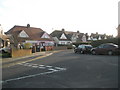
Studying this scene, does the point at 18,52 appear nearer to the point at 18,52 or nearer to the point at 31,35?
the point at 18,52

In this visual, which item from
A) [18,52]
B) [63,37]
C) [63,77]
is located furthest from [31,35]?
[63,77]

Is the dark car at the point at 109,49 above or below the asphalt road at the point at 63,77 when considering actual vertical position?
above

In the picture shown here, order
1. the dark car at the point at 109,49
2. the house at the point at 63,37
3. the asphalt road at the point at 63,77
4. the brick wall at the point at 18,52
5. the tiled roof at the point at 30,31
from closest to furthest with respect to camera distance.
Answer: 1. the asphalt road at the point at 63,77
2. the dark car at the point at 109,49
3. the brick wall at the point at 18,52
4. the tiled roof at the point at 30,31
5. the house at the point at 63,37

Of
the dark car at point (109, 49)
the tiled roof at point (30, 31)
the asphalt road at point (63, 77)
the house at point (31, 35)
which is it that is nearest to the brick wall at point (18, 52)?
the asphalt road at point (63, 77)

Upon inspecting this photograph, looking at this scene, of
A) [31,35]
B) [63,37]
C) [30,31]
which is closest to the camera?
[31,35]

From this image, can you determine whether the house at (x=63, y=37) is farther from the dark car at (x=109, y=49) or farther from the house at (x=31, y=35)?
the dark car at (x=109, y=49)

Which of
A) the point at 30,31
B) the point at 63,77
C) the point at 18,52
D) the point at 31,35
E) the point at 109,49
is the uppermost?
the point at 30,31

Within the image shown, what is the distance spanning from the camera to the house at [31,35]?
155 ft

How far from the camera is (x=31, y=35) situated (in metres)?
50.0

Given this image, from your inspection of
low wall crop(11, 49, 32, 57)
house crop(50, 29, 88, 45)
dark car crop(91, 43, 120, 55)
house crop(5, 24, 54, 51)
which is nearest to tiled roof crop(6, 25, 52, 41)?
house crop(5, 24, 54, 51)

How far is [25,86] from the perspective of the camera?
6.76m

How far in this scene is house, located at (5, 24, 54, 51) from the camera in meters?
47.1

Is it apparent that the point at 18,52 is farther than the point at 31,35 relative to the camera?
No

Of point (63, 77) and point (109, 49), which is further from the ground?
point (109, 49)
